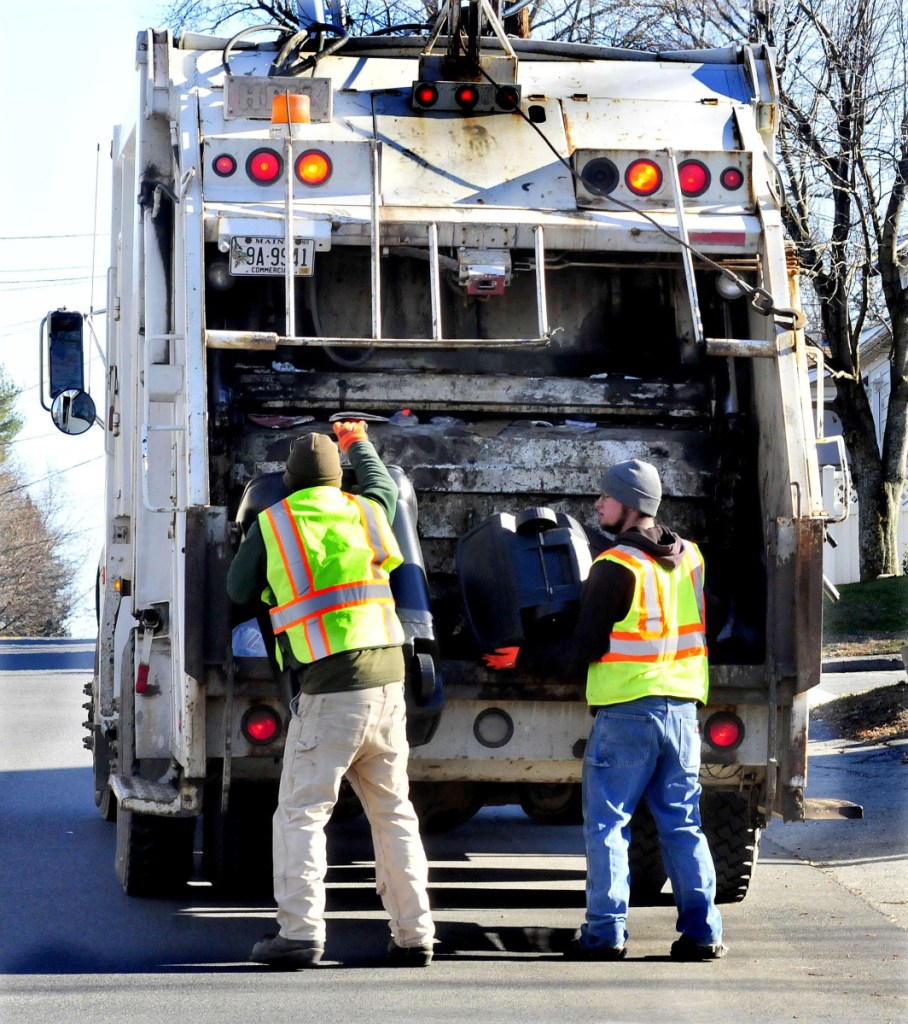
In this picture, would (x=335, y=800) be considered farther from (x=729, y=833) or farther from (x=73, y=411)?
(x=73, y=411)

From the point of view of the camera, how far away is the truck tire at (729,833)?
226 inches

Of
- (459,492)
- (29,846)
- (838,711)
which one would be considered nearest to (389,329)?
(459,492)

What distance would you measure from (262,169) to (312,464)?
3.82ft

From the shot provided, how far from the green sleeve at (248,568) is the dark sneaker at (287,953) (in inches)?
39.3

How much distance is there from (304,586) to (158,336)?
114cm

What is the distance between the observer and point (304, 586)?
488 cm

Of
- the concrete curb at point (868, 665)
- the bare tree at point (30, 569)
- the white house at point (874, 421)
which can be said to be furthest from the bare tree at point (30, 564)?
the concrete curb at point (868, 665)

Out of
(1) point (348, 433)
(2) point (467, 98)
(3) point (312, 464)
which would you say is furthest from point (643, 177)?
(3) point (312, 464)

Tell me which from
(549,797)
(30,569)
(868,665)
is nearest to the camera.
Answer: (549,797)

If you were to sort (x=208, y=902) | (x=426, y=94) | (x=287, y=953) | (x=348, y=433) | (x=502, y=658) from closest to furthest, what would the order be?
(x=287, y=953) → (x=502, y=658) → (x=348, y=433) → (x=208, y=902) → (x=426, y=94)

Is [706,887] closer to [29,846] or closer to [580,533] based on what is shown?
[580,533]

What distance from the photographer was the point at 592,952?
4.94 meters

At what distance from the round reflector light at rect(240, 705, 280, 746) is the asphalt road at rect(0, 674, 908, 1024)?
2.14ft

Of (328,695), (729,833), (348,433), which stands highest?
(348,433)
